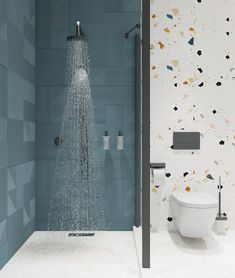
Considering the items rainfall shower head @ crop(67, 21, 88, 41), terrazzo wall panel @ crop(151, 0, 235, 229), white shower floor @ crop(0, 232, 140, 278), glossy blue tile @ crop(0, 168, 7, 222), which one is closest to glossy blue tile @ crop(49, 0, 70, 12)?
rainfall shower head @ crop(67, 21, 88, 41)

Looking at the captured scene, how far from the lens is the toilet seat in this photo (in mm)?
2906

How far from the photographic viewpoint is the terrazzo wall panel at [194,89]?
3.62 meters

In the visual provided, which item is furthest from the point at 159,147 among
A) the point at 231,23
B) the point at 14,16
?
the point at 14,16

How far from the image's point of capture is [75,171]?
139 inches

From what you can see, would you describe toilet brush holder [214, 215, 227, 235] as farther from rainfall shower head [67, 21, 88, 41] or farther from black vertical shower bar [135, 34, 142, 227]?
rainfall shower head [67, 21, 88, 41]

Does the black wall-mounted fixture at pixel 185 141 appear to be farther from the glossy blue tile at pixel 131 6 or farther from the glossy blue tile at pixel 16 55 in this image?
the glossy blue tile at pixel 16 55

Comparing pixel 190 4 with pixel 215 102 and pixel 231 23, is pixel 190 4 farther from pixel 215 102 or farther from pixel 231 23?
pixel 215 102

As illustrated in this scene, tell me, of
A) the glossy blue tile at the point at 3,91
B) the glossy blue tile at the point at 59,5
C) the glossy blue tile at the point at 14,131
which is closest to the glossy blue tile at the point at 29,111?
the glossy blue tile at the point at 14,131

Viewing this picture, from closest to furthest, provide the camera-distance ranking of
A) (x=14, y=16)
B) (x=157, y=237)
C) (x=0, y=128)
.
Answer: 1. (x=0, y=128)
2. (x=14, y=16)
3. (x=157, y=237)

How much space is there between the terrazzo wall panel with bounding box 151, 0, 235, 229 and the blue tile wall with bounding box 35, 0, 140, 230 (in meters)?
0.29

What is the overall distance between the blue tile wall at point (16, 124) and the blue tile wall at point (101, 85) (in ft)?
0.37

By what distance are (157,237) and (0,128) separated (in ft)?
6.25

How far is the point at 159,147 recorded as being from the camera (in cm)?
365

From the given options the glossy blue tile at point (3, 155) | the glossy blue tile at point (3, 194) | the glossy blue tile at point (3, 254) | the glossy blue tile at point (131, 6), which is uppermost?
the glossy blue tile at point (131, 6)
